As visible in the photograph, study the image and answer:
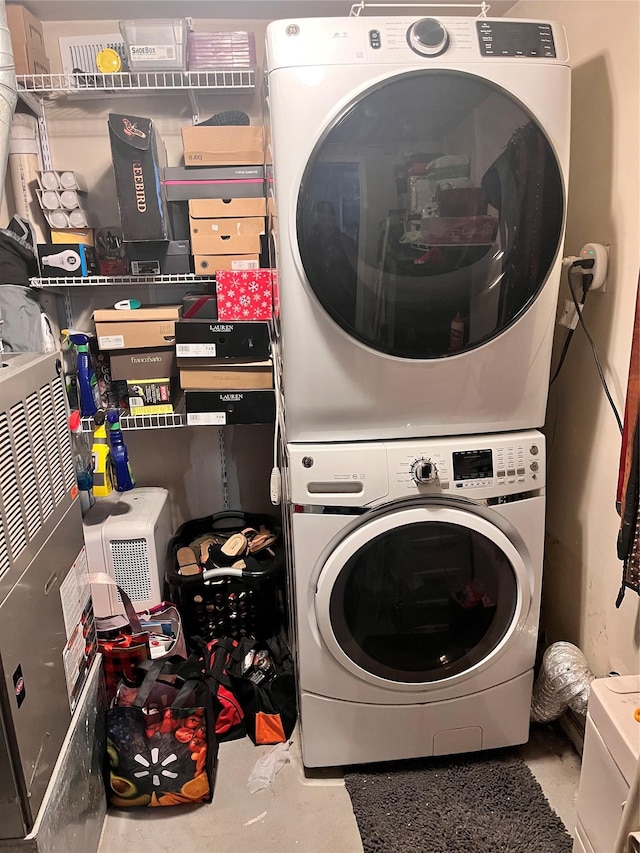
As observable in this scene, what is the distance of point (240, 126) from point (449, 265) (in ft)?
2.82

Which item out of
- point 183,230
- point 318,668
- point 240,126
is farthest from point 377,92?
point 318,668

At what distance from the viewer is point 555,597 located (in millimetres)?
1844

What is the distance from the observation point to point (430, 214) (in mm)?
1333

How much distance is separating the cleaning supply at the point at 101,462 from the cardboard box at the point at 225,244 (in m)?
0.61

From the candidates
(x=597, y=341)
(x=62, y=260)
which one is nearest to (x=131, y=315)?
(x=62, y=260)

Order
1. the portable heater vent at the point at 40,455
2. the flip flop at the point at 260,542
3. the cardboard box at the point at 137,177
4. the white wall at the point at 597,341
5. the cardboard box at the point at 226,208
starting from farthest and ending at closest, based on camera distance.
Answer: the flip flop at the point at 260,542, the cardboard box at the point at 226,208, the cardboard box at the point at 137,177, the white wall at the point at 597,341, the portable heater vent at the point at 40,455

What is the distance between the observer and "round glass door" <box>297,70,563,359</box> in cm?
128

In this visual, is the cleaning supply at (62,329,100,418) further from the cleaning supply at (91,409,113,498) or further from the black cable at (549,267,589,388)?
the black cable at (549,267,589,388)

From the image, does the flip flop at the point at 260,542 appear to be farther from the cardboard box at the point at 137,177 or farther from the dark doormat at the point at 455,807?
the cardboard box at the point at 137,177

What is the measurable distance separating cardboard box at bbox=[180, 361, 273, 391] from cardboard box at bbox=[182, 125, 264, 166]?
604 mm

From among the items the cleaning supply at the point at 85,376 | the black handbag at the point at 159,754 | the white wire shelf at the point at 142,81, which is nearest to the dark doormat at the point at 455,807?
the black handbag at the point at 159,754

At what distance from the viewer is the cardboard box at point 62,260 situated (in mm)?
1829

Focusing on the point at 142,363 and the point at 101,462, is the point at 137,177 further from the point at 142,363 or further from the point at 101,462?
the point at 101,462

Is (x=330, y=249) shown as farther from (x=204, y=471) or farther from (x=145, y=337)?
(x=204, y=471)
